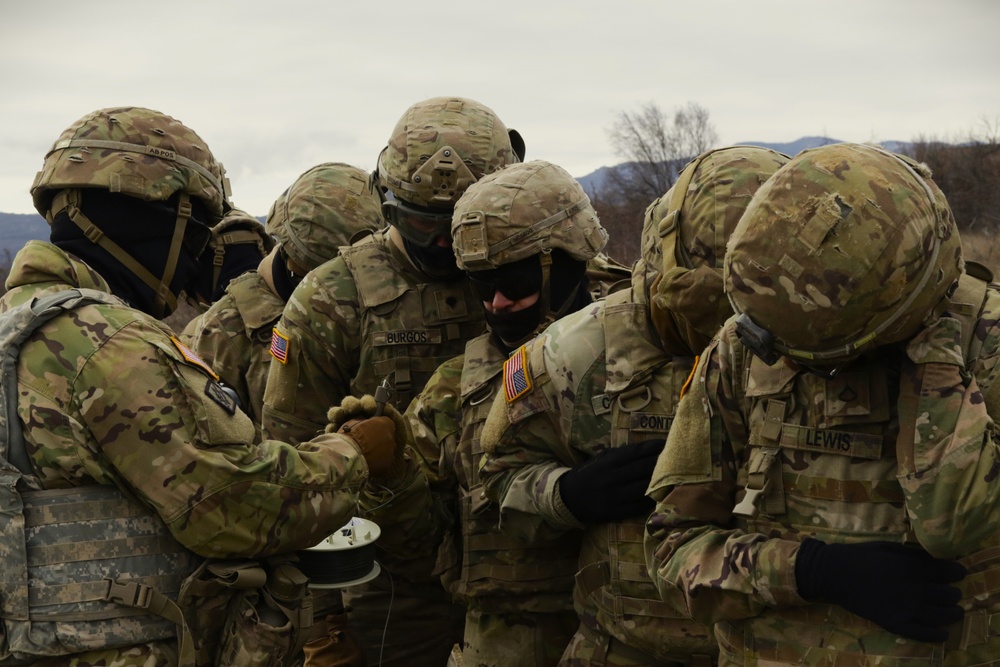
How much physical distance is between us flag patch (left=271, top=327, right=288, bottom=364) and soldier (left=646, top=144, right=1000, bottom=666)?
2864 millimetres

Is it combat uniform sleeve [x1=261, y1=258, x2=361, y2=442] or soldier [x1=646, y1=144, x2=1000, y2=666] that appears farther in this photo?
combat uniform sleeve [x1=261, y1=258, x2=361, y2=442]

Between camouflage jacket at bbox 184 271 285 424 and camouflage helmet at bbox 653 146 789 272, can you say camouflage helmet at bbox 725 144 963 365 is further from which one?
camouflage jacket at bbox 184 271 285 424

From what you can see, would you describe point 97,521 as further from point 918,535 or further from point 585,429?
point 918,535

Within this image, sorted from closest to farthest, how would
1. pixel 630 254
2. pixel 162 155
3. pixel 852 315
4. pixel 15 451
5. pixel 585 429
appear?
pixel 852 315
pixel 15 451
pixel 585 429
pixel 162 155
pixel 630 254

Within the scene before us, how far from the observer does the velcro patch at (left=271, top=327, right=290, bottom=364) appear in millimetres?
5535

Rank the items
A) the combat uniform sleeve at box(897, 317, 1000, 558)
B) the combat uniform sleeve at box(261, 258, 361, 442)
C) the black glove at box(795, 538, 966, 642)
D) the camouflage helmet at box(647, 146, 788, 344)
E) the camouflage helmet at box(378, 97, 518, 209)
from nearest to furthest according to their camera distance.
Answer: the combat uniform sleeve at box(897, 317, 1000, 558) → the black glove at box(795, 538, 966, 642) → the camouflage helmet at box(647, 146, 788, 344) → the camouflage helmet at box(378, 97, 518, 209) → the combat uniform sleeve at box(261, 258, 361, 442)

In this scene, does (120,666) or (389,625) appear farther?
(389,625)

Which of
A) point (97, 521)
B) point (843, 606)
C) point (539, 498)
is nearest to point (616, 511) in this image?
point (539, 498)

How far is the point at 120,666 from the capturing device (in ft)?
12.0

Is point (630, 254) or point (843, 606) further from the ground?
point (843, 606)

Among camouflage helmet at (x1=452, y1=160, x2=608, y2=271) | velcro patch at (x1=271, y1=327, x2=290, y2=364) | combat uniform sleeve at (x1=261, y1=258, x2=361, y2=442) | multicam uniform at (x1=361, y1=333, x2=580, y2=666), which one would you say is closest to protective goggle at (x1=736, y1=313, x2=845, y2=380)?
multicam uniform at (x1=361, y1=333, x2=580, y2=666)

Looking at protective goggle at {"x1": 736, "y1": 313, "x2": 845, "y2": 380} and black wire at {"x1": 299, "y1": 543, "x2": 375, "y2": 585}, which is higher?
protective goggle at {"x1": 736, "y1": 313, "x2": 845, "y2": 380}

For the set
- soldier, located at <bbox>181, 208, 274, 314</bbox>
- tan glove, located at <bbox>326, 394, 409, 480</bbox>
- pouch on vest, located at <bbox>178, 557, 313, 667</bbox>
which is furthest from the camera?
soldier, located at <bbox>181, 208, 274, 314</bbox>

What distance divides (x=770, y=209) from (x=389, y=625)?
3.53 metres
